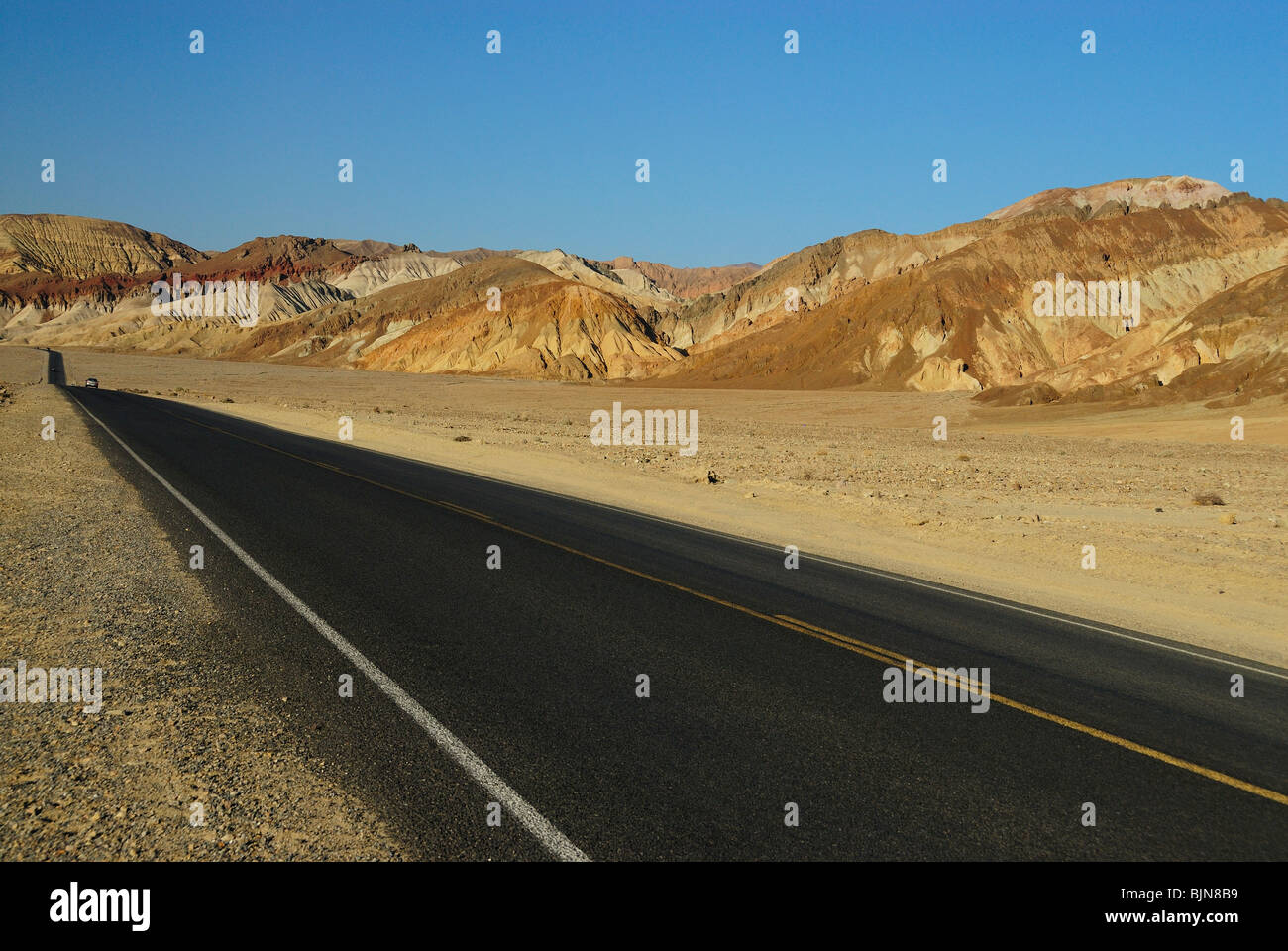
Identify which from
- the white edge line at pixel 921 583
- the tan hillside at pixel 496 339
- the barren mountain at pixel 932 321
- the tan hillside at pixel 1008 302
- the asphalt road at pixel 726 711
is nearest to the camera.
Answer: the asphalt road at pixel 726 711

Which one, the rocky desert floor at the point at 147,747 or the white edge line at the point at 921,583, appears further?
the white edge line at the point at 921,583

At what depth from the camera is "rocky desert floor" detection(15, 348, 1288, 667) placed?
1231 cm

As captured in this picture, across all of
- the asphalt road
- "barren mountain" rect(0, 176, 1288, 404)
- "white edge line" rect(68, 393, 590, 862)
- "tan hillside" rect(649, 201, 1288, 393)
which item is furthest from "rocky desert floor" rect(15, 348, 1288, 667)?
"tan hillside" rect(649, 201, 1288, 393)

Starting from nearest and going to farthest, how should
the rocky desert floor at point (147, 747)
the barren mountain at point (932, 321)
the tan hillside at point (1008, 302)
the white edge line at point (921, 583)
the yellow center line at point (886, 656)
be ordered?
the rocky desert floor at point (147, 747) < the yellow center line at point (886, 656) < the white edge line at point (921, 583) < the barren mountain at point (932, 321) < the tan hillside at point (1008, 302)

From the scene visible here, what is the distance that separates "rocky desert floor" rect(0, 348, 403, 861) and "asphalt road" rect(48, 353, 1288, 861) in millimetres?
246

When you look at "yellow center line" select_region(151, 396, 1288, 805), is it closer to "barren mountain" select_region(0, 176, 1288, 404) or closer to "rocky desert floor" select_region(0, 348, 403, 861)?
"rocky desert floor" select_region(0, 348, 403, 861)

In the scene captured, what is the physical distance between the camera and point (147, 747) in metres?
5.41

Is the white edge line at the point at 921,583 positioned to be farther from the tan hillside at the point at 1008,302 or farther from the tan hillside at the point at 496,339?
the tan hillside at the point at 496,339

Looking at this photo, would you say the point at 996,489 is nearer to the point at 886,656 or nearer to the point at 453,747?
the point at 886,656

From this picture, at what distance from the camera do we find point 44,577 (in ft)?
31.6

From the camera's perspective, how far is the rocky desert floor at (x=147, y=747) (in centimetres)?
438

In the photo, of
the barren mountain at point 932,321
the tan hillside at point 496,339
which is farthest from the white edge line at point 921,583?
the tan hillside at point 496,339

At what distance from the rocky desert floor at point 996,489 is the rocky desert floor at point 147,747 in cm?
533
